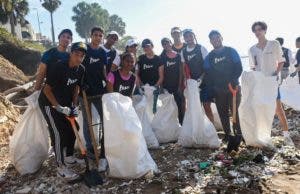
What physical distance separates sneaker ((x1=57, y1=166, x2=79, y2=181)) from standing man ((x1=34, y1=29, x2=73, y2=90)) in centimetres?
102

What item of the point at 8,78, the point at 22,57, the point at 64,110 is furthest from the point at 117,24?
the point at 64,110

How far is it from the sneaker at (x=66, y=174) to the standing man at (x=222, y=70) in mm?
2277

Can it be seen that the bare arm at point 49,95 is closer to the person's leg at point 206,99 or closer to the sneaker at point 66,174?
the sneaker at point 66,174

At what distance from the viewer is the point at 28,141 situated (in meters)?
4.56

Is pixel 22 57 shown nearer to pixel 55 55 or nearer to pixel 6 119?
pixel 6 119

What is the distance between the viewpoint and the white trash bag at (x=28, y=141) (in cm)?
451

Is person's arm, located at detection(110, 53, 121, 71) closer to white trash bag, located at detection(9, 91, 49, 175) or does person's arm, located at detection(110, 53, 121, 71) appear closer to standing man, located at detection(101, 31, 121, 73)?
standing man, located at detection(101, 31, 121, 73)

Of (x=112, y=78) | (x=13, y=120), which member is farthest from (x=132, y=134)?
(x=13, y=120)

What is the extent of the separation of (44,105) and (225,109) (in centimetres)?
254

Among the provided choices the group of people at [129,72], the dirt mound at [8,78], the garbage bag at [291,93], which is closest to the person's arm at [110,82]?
the group of people at [129,72]

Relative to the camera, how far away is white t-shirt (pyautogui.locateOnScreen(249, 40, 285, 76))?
508 cm

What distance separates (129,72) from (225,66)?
1379mm

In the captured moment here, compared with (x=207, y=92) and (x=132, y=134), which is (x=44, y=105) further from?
(x=207, y=92)

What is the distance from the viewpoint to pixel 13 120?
6586 millimetres
